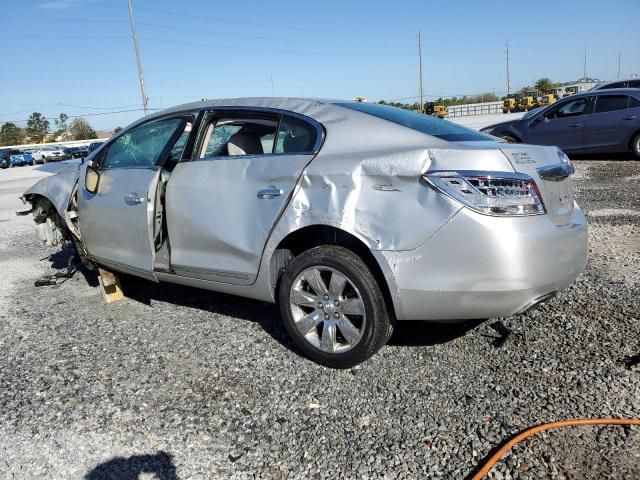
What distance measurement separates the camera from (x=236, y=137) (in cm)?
385

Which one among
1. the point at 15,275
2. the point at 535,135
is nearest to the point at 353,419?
the point at 15,275

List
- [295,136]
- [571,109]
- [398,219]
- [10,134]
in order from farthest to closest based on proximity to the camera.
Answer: [10,134] → [571,109] → [295,136] → [398,219]

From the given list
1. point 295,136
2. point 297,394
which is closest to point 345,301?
point 297,394

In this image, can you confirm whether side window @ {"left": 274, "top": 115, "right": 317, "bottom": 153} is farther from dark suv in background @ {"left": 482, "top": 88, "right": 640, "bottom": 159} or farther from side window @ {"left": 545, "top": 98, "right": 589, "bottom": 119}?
side window @ {"left": 545, "top": 98, "right": 589, "bottom": 119}

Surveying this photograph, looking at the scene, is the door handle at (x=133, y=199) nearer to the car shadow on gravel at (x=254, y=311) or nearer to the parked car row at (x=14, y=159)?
the car shadow on gravel at (x=254, y=311)

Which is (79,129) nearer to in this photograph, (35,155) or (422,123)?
(35,155)

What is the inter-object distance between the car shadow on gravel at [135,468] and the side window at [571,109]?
12.3 meters

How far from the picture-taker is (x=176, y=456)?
2506mm

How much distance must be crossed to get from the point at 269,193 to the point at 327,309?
2.62ft

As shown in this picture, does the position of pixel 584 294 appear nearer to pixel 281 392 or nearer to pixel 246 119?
pixel 281 392

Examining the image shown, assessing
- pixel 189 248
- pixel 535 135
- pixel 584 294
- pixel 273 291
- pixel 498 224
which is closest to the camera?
pixel 498 224

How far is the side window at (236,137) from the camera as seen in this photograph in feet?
12.1

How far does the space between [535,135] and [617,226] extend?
264 inches

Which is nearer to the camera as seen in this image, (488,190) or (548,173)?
(488,190)
